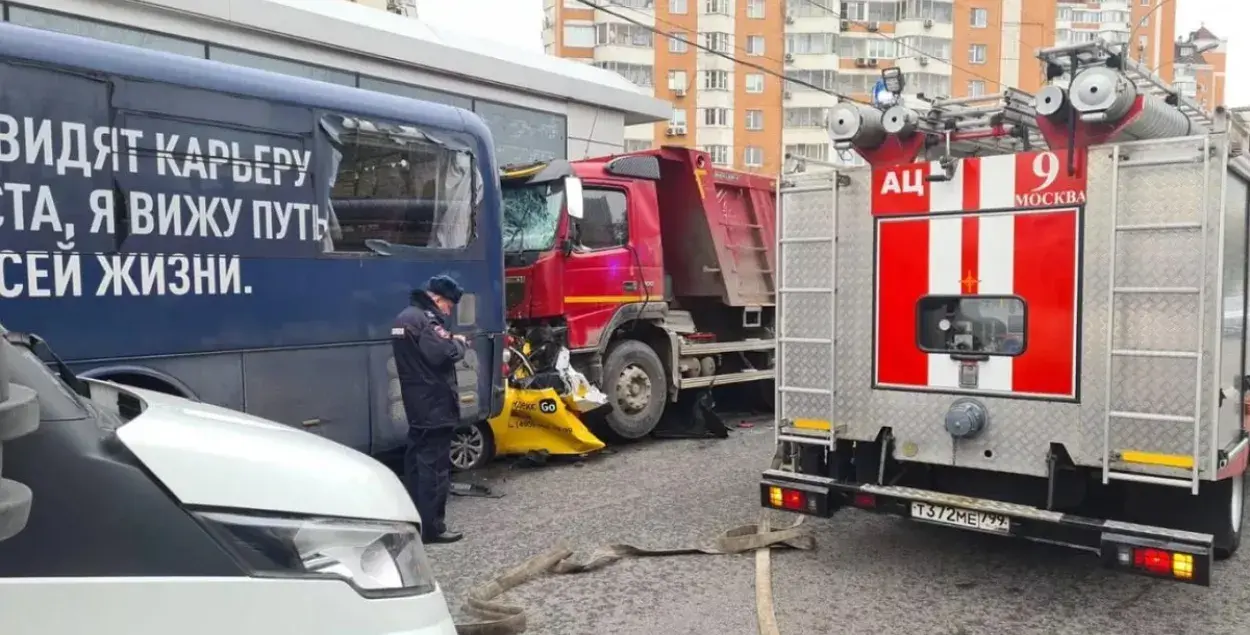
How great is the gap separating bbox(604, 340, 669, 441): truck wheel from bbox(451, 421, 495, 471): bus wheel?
4.94ft

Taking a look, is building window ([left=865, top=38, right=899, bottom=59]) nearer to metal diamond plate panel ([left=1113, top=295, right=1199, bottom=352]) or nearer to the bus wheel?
the bus wheel

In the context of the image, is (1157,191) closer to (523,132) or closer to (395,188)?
(395,188)

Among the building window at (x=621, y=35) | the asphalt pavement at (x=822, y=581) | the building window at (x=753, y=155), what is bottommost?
the asphalt pavement at (x=822, y=581)

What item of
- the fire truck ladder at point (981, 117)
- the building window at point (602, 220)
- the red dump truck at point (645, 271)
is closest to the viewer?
the fire truck ladder at point (981, 117)

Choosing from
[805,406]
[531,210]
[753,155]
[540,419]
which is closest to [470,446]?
[540,419]

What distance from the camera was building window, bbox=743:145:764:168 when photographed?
54.9 m

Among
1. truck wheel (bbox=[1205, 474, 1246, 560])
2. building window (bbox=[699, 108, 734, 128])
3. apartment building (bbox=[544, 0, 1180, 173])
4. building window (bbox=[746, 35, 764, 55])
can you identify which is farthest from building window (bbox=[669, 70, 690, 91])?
truck wheel (bbox=[1205, 474, 1246, 560])

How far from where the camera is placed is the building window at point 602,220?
9.01 m

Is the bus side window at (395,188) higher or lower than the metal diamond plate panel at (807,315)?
higher

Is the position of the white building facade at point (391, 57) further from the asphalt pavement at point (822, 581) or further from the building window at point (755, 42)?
the building window at point (755, 42)

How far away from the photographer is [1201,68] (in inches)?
1697

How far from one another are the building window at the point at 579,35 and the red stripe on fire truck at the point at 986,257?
50688 mm

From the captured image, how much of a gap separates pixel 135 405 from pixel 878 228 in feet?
13.2

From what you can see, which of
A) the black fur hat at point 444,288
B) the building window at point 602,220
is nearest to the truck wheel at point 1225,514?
the black fur hat at point 444,288
